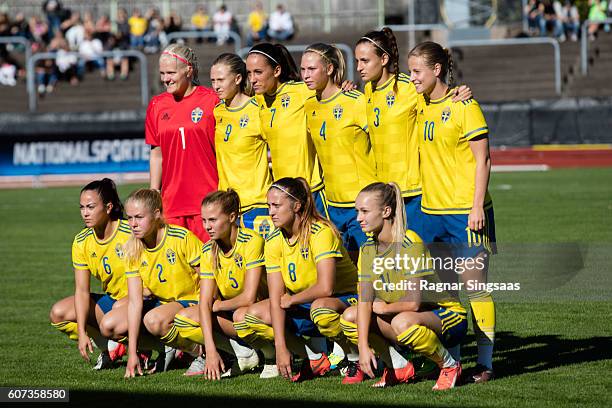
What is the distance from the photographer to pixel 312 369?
23.0ft

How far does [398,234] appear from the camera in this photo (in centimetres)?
639

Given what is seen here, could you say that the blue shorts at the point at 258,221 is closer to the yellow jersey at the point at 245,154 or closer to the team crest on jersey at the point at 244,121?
the yellow jersey at the point at 245,154

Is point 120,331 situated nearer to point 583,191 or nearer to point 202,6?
point 583,191

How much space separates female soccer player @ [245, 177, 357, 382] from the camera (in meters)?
6.73

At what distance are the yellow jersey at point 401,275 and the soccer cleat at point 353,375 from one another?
56 centimetres

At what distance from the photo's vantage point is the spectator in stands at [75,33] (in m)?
29.0

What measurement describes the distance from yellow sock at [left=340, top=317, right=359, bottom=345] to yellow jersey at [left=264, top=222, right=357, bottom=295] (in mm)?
356

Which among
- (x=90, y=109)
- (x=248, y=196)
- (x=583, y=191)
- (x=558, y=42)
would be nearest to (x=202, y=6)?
(x=90, y=109)

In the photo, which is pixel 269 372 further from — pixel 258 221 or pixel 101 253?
pixel 101 253

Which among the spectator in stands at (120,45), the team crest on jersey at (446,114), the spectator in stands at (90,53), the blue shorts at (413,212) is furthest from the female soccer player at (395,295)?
the spectator in stands at (120,45)

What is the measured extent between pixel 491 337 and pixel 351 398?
1.00 meters

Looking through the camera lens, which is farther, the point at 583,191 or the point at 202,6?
the point at 202,6

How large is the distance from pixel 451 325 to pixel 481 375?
1.39 feet

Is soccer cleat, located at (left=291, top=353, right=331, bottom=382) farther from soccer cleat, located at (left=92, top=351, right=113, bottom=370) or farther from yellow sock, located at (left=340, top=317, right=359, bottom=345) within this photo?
soccer cleat, located at (left=92, top=351, right=113, bottom=370)
